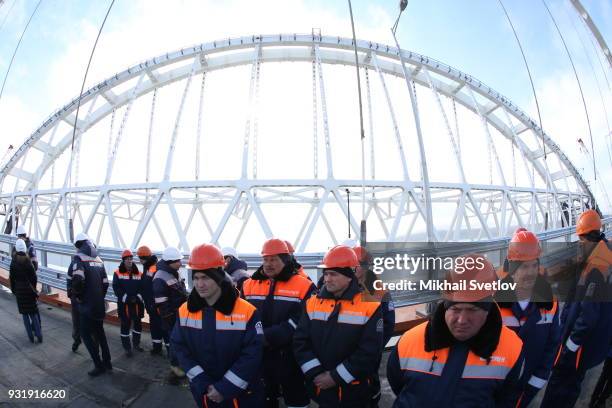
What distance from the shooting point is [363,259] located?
4.14 meters

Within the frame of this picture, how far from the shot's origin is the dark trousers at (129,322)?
4969mm

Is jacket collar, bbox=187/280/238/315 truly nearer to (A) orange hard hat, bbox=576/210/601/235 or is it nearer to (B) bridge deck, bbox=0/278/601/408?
(B) bridge deck, bbox=0/278/601/408

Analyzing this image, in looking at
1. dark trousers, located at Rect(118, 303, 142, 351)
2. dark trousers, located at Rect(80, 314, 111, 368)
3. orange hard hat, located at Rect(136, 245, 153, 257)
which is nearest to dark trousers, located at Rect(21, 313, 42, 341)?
dark trousers, located at Rect(118, 303, 142, 351)

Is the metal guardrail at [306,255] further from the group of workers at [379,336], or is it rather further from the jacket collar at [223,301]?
the jacket collar at [223,301]

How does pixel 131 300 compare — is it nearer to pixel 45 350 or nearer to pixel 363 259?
pixel 45 350

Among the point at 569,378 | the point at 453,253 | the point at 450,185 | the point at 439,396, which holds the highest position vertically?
the point at 450,185

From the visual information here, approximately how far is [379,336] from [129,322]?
4.78 m

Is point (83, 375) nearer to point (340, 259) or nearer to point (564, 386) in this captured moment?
point (340, 259)

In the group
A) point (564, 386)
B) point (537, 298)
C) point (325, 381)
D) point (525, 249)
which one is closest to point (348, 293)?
point (325, 381)

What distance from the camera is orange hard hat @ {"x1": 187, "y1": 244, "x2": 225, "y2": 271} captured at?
2.69 m

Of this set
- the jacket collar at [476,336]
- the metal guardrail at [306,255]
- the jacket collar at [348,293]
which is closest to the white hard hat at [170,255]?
the metal guardrail at [306,255]

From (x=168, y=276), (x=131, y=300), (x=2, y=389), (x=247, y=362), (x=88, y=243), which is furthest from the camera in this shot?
(x=131, y=300)

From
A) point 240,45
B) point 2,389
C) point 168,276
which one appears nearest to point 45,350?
point 2,389

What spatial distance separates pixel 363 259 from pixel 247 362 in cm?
222
